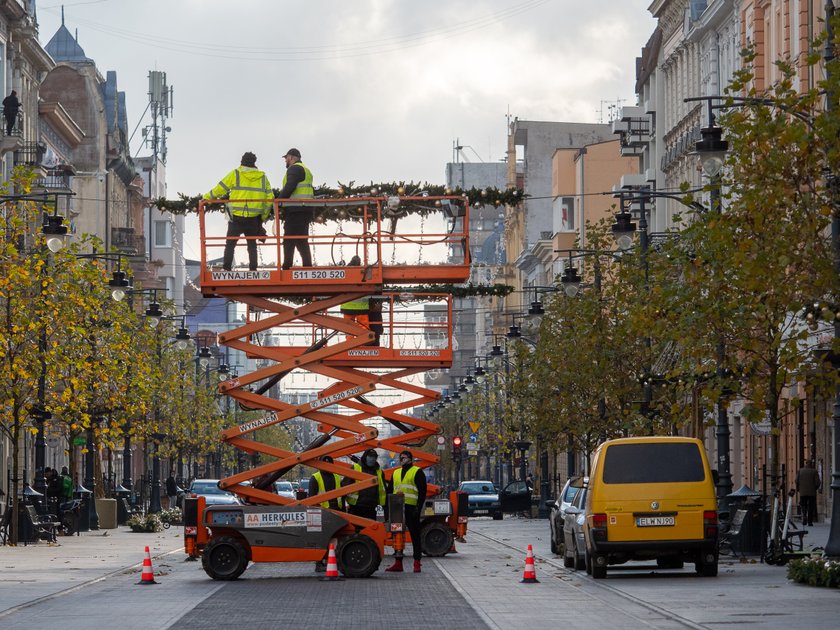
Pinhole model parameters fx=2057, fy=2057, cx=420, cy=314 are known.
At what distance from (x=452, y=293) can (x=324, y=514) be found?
661cm

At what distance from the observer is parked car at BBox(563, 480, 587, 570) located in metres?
29.3

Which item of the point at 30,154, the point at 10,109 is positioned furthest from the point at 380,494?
the point at 30,154

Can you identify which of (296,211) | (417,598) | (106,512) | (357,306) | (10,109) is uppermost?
(10,109)

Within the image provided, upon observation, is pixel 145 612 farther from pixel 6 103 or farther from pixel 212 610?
pixel 6 103

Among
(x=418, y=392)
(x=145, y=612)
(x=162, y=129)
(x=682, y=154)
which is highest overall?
(x=162, y=129)

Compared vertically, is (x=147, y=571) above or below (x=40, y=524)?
above

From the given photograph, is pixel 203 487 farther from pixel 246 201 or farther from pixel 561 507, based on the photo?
pixel 246 201

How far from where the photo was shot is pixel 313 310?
2928 cm

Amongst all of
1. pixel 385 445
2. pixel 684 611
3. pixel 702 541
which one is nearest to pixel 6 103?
pixel 385 445

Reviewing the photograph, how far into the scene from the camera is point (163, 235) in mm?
155500

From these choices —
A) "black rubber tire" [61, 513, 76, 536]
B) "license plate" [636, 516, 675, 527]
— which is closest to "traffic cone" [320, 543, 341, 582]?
"license plate" [636, 516, 675, 527]

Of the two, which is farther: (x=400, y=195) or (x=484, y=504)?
(x=484, y=504)

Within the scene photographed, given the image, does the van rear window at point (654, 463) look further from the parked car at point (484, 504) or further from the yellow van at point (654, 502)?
the parked car at point (484, 504)

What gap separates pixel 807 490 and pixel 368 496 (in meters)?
21.6
